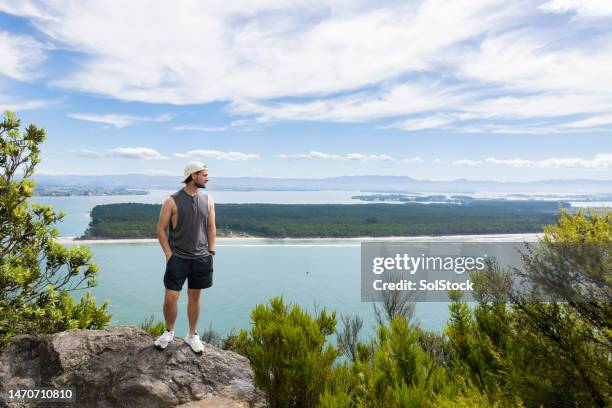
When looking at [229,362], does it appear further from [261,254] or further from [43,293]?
[261,254]

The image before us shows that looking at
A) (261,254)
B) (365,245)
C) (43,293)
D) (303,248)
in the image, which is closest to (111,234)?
(261,254)

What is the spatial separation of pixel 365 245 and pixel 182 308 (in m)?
50.5

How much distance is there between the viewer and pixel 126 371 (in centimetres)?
484

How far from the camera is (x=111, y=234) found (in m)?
93.2

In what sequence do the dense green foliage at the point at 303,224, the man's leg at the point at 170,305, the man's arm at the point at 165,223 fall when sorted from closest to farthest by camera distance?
the man's arm at the point at 165,223 → the man's leg at the point at 170,305 → the dense green foliage at the point at 303,224

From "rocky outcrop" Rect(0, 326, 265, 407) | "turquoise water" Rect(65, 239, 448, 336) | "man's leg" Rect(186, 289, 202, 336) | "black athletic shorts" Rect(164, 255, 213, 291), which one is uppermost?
"black athletic shorts" Rect(164, 255, 213, 291)

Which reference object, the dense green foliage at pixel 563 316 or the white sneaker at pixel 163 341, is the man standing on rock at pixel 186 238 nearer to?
the white sneaker at pixel 163 341

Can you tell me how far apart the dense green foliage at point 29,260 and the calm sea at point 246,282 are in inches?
741

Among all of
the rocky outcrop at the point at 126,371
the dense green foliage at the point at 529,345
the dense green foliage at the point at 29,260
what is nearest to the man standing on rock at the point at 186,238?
the rocky outcrop at the point at 126,371

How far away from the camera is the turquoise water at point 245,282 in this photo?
42.8m

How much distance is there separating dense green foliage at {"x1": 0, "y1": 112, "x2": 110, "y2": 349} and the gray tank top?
2320 millimetres

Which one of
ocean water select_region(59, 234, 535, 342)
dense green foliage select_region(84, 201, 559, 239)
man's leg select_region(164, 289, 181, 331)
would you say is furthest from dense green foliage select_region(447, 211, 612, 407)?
dense green foliage select_region(84, 201, 559, 239)

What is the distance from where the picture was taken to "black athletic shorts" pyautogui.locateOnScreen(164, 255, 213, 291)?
4.94 metres

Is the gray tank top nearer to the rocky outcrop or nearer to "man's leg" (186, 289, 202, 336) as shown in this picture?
"man's leg" (186, 289, 202, 336)
